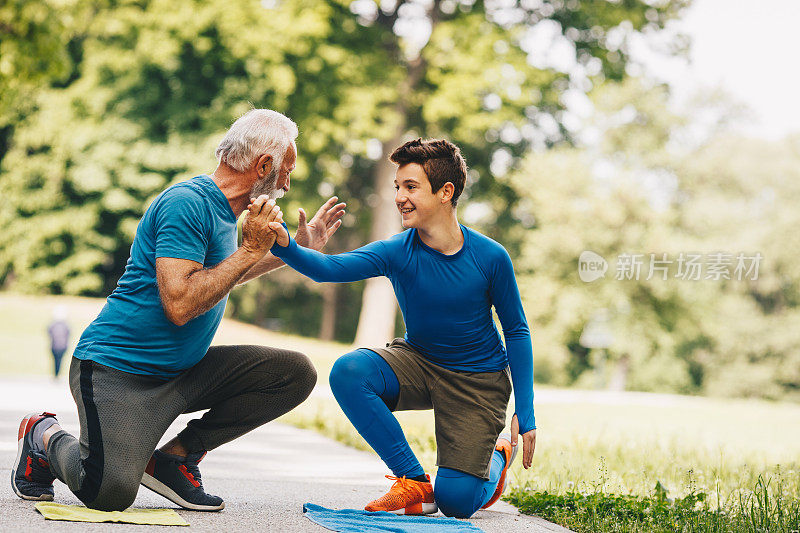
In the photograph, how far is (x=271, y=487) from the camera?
5.04 metres

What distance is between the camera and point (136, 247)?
3.98 m

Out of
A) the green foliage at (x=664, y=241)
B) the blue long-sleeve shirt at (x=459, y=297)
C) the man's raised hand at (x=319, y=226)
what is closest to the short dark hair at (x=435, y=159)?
the blue long-sleeve shirt at (x=459, y=297)

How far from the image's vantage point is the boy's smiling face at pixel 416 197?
4.39 meters

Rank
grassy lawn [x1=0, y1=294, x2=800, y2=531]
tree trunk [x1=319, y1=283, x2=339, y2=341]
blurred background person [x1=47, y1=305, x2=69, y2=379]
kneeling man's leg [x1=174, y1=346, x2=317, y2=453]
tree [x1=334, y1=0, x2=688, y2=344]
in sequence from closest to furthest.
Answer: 1. kneeling man's leg [x1=174, y1=346, x2=317, y2=453]
2. grassy lawn [x1=0, y1=294, x2=800, y2=531]
3. blurred background person [x1=47, y1=305, x2=69, y2=379]
4. tree [x1=334, y1=0, x2=688, y2=344]
5. tree trunk [x1=319, y1=283, x2=339, y2=341]

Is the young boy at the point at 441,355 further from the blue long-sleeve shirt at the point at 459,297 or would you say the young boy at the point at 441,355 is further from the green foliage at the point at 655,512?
the green foliage at the point at 655,512

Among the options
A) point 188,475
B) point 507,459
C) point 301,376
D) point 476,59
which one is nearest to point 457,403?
point 507,459

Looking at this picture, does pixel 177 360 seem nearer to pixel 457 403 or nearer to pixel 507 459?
pixel 457 403

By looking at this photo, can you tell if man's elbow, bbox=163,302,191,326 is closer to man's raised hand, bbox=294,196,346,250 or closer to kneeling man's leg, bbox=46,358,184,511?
kneeling man's leg, bbox=46,358,184,511

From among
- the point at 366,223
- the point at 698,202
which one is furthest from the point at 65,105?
the point at 698,202

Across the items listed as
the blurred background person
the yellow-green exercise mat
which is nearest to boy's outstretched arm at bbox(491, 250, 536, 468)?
the yellow-green exercise mat

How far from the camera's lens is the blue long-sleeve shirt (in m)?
4.37

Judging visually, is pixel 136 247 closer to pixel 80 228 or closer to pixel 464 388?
pixel 464 388

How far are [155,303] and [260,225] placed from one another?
0.54m

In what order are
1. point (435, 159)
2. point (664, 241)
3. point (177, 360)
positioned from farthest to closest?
1. point (664, 241)
2. point (435, 159)
3. point (177, 360)
